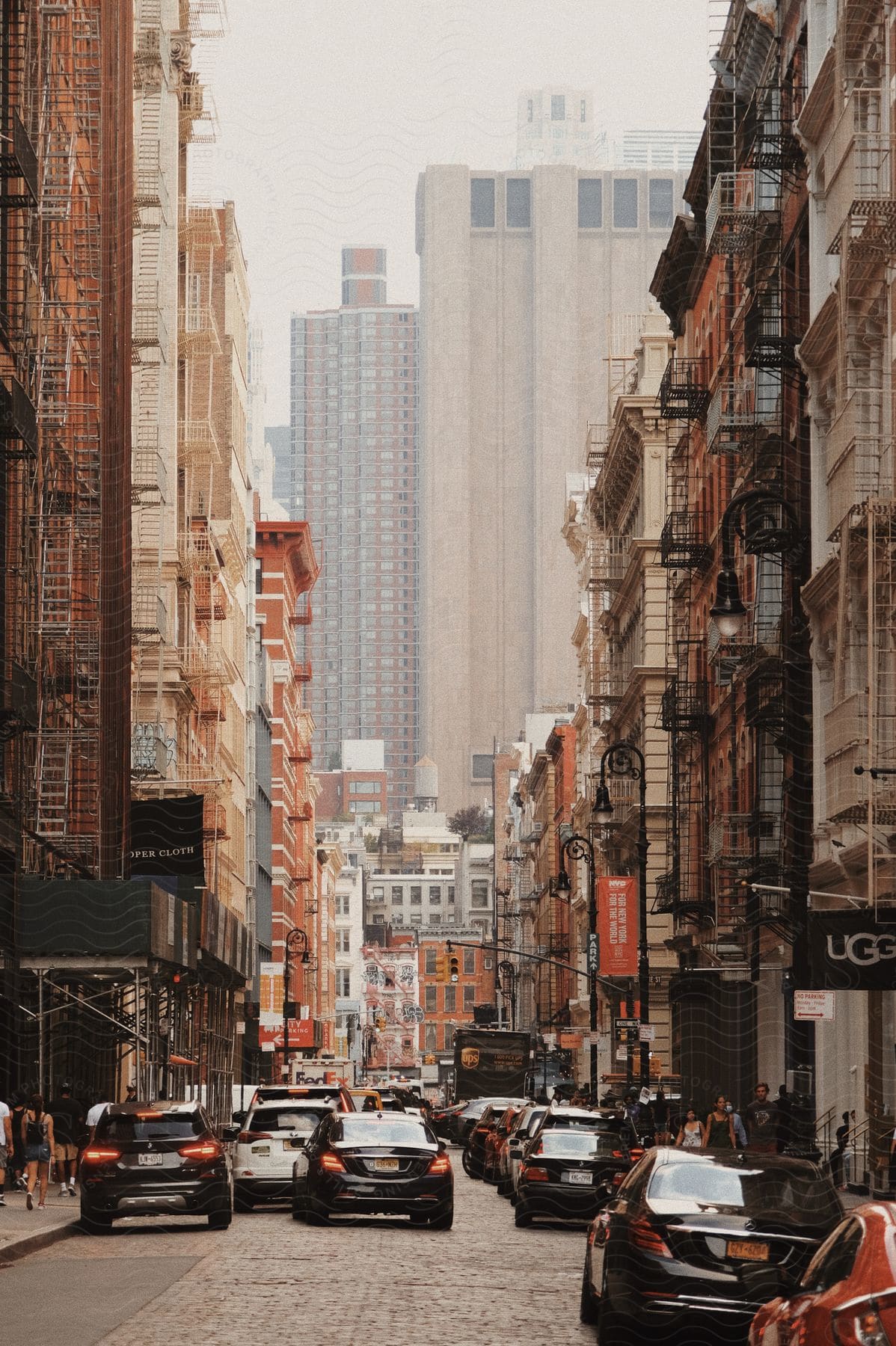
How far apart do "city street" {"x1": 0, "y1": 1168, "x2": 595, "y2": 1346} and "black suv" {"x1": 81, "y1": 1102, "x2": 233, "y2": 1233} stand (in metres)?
0.34

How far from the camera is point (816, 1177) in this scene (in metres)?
15.8

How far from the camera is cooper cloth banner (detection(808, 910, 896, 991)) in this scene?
92.5 feet

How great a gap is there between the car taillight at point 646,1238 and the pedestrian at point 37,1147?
16.3 meters

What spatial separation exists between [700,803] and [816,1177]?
40.4 metres

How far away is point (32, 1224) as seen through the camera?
1058 inches

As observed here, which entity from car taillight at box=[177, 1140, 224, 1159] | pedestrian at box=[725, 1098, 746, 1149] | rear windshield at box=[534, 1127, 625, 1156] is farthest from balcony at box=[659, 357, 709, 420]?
car taillight at box=[177, 1140, 224, 1159]

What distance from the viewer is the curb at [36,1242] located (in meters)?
23.1

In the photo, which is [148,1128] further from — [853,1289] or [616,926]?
→ [616,926]

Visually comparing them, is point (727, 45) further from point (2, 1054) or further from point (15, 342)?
point (2, 1054)

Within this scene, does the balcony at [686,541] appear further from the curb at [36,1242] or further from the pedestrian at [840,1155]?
the curb at [36,1242]

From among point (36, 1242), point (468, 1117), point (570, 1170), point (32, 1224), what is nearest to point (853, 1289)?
point (36, 1242)

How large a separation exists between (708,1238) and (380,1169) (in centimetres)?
1193

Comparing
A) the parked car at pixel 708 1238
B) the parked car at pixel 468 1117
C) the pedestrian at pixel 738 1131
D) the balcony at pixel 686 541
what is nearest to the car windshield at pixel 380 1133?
the pedestrian at pixel 738 1131

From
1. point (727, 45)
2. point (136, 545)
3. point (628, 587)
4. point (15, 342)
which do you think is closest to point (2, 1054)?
point (15, 342)
